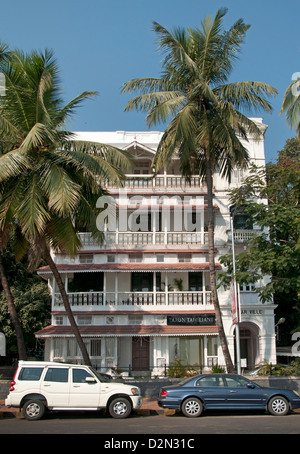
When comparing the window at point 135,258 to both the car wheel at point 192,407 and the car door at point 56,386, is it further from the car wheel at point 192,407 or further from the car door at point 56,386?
the car wheel at point 192,407

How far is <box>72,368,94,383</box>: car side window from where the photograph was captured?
43.0 ft

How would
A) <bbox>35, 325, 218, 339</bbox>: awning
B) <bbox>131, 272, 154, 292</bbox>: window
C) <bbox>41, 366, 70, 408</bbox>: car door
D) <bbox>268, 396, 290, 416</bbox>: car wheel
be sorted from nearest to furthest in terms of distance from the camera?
<bbox>41, 366, 70, 408</bbox>: car door, <bbox>268, 396, 290, 416</bbox>: car wheel, <bbox>35, 325, 218, 339</bbox>: awning, <bbox>131, 272, 154, 292</bbox>: window

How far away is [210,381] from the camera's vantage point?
13562mm

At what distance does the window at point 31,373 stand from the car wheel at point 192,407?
4.33 m

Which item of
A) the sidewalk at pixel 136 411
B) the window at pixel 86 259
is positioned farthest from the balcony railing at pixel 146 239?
the sidewalk at pixel 136 411

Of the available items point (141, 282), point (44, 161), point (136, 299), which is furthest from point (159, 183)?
point (44, 161)

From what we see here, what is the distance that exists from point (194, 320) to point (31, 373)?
12.0 m

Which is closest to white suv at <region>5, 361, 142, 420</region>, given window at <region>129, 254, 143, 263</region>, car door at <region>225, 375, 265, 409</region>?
car door at <region>225, 375, 265, 409</region>

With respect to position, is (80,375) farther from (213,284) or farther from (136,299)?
(136,299)

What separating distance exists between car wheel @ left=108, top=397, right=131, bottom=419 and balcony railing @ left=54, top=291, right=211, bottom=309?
36.6ft

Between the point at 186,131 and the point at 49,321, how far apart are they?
597 inches

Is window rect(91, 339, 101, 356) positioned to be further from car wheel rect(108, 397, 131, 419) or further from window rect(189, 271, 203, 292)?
car wheel rect(108, 397, 131, 419)
